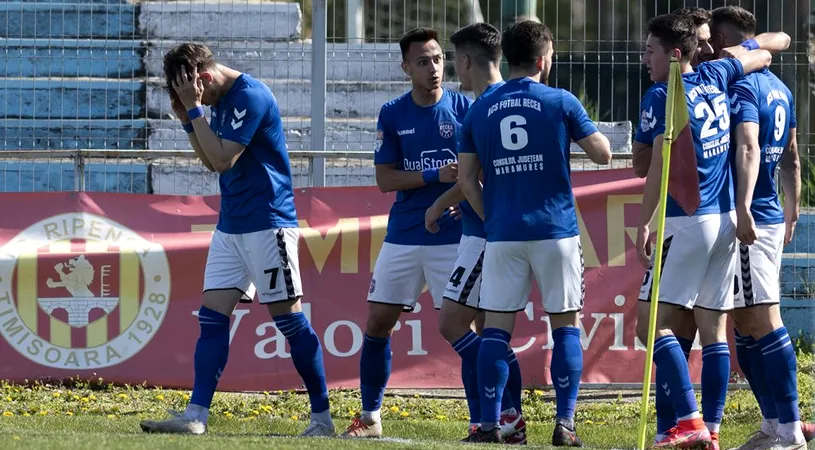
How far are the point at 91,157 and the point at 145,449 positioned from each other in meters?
5.09

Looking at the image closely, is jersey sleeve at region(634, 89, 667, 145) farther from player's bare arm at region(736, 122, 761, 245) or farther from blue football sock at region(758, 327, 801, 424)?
blue football sock at region(758, 327, 801, 424)

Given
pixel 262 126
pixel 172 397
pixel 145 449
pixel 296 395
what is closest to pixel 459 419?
pixel 296 395

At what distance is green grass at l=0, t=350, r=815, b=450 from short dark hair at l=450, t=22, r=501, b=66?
80.5 inches

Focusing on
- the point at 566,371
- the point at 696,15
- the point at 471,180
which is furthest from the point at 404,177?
the point at 696,15

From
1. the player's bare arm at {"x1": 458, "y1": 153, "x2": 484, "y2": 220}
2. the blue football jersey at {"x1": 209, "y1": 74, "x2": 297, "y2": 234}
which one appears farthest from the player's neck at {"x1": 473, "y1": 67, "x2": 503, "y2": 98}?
the blue football jersey at {"x1": 209, "y1": 74, "x2": 297, "y2": 234}

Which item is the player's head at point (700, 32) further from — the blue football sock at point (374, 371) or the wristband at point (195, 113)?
the wristband at point (195, 113)

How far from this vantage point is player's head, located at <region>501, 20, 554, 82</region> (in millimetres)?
6945

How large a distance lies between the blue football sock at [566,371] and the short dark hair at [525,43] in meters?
1.36

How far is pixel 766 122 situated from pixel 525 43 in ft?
4.37

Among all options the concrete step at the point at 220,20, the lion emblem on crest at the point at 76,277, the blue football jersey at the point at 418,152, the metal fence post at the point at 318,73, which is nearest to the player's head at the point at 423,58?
the blue football jersey at the point at 418,152

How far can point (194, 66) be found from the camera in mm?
7262

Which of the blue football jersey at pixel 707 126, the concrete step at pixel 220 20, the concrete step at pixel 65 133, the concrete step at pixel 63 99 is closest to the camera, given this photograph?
the blue football jersey at pixel 707 126

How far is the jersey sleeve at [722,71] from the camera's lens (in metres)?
6.82

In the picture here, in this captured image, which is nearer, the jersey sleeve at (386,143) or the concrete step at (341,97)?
the jersey sleeve at (386,143)
